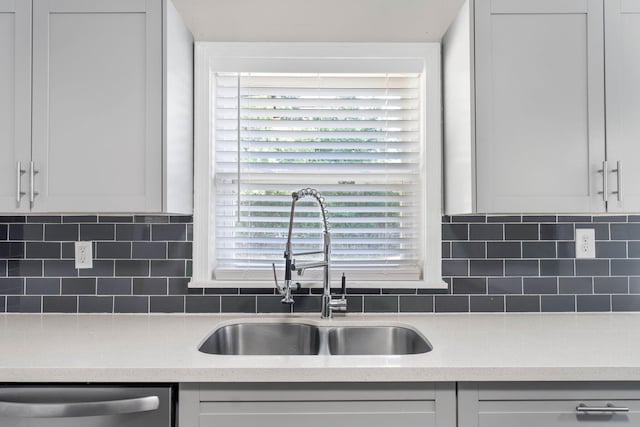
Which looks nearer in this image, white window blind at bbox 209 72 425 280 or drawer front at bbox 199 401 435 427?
drawer front at bbox 199 401 435 427

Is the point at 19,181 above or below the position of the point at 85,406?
above

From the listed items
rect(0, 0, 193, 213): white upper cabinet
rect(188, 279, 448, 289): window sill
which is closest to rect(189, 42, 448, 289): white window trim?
rect(188, 279, 448, 289): window sill

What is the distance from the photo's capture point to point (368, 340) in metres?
1.68

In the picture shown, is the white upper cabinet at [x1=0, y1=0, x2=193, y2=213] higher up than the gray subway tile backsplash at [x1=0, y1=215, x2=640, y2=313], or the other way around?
the white upper cabinet at [x1=0, y1=0, x2=193, y2=213]

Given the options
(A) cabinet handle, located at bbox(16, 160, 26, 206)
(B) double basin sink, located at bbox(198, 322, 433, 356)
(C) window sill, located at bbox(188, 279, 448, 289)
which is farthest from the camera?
(C) window sill, located at bbox(188, 279, 448, 289)

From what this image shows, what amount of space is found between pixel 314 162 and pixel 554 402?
1.25m

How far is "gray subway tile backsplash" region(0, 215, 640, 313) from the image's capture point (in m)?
1.83

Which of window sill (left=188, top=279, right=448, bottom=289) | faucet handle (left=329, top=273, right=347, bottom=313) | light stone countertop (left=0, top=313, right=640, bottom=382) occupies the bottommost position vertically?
light stone countertop (left=0, top=313, right=640, bottom=382)

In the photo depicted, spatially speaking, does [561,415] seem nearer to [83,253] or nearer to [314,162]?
[314,162]

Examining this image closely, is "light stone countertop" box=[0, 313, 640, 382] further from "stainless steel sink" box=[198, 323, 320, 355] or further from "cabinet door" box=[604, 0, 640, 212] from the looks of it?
"cabinet door" box=[604, 0, 640, 212]

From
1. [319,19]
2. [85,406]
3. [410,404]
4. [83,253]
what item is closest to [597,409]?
[410,404]

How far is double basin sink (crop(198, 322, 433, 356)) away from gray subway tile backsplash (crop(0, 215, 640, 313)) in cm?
13

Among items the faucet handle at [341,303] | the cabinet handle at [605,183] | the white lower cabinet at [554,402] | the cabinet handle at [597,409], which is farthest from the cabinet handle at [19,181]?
the cabinet handle at [605,183]

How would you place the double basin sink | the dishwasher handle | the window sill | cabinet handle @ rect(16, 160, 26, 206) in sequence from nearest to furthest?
the dishwasher handle < cabinet handle @ rect(16, 160, 26, 206) < the double basin sink < the window sill
